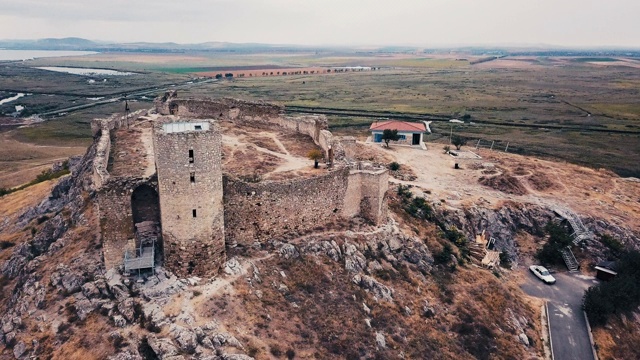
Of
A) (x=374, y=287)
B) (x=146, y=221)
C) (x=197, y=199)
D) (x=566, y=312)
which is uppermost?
(x=197, y=199)

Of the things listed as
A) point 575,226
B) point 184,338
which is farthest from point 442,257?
point 184,338

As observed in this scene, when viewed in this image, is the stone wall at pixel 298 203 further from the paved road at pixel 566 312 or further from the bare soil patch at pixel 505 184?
the bare soil patch at pixel 505 184

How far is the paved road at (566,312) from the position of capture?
30.8 meters

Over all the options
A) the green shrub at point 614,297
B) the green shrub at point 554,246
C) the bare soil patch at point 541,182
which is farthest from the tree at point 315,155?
the bare soil patch at point 541,182

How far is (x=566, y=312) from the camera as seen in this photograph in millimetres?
35250

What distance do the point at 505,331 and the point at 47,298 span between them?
86.5ft

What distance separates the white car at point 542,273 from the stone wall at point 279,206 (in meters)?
19.4

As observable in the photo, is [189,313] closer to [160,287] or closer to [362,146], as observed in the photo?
[160,287]

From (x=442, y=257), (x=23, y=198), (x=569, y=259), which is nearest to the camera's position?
(x=442, y=257)

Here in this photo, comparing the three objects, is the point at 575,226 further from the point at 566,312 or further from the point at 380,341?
the point at 380,341

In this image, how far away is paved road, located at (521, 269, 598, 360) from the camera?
30.8 metres

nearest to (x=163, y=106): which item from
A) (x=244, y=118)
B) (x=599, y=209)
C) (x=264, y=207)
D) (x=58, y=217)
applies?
(x=244, y=118)

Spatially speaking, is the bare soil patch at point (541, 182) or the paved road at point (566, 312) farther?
the bare soil patch at point (541, 182)

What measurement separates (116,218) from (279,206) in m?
9.04
